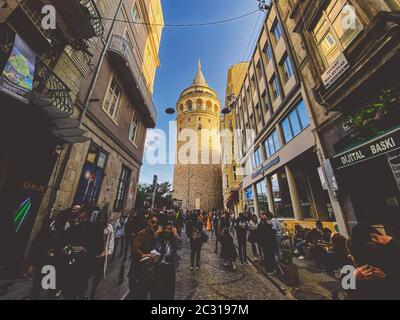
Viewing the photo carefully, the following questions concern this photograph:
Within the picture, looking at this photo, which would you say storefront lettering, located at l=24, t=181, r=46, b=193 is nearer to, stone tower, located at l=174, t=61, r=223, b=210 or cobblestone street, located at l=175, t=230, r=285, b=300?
cobblestone street, located at l=175, t=230, r=285, b=300

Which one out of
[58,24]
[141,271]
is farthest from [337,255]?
[58,24]

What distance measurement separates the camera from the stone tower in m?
33.5

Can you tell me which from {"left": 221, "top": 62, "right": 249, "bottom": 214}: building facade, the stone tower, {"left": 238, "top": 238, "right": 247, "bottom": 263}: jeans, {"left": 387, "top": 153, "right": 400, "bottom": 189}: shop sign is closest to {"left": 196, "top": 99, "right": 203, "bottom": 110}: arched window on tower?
the stone tower

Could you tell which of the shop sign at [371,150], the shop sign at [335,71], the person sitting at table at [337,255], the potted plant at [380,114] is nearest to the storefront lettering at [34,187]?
the person sitting at table at [337,255]

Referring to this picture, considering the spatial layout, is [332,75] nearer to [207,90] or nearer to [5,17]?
[5,17]

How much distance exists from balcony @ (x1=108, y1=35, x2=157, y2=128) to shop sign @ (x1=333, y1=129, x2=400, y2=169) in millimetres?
11316

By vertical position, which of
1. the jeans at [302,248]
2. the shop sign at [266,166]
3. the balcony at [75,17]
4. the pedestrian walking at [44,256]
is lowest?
the jeans at [302,248]

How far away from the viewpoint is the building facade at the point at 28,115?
12.8ft

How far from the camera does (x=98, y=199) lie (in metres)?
8.12

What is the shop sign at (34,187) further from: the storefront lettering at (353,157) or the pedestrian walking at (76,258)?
the storefront lettering at (353,157)

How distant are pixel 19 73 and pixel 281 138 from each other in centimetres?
1282

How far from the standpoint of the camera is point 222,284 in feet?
14.9
